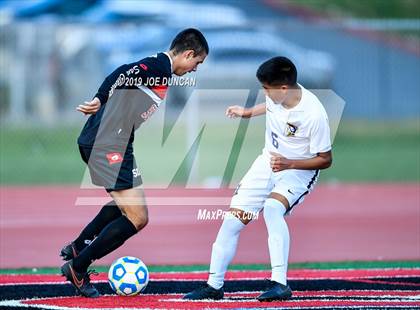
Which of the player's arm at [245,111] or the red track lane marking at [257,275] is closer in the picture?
the player's arm at [245,111]

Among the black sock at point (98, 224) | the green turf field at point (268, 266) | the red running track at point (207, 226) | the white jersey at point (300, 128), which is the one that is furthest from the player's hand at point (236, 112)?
the red running track at point (207, 226)

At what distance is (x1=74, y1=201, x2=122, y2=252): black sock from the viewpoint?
353 inches

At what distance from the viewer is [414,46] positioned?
2369cm

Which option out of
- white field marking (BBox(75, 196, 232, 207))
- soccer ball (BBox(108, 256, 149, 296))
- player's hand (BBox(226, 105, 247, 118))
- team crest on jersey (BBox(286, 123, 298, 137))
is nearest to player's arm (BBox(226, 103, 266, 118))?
player's hand (BBox(226, 105, 247, 118))

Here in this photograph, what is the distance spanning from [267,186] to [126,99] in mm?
1481

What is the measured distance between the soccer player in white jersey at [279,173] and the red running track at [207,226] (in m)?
3.07

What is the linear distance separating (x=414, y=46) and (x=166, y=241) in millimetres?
12494

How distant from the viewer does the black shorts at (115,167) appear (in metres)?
8.62

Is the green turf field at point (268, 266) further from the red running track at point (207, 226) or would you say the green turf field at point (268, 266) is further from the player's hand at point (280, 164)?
the player's hand at point (280, 164)

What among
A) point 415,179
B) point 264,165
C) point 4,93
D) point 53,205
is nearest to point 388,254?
point 264,165

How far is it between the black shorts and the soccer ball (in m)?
0.70

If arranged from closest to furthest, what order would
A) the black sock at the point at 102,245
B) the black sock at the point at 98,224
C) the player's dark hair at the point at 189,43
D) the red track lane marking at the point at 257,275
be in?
1. the black sock at the point at 102,245
2. the player's dark hair at the point at 189,43
3. the black sock at the point at 98,224
4. the red track lane marking at the point at 257,275

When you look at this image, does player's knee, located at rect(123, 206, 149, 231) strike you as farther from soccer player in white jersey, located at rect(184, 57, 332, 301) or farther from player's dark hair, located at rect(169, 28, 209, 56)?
player's dark hair, located at rect(169, 28, 209, 56)

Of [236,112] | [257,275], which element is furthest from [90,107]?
[257,275]
